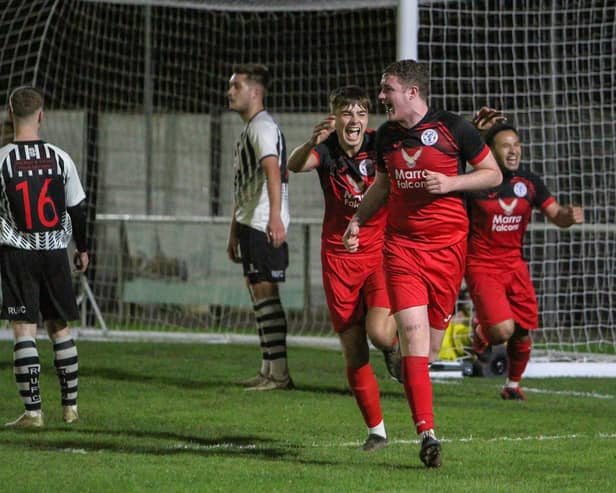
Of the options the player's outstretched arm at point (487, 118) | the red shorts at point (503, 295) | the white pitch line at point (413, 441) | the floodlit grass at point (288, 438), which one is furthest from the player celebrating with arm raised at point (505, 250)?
the white pitch line at point (413, 441)

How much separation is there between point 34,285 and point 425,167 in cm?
258

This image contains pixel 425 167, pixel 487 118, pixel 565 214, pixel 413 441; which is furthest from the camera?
pixel 565 214

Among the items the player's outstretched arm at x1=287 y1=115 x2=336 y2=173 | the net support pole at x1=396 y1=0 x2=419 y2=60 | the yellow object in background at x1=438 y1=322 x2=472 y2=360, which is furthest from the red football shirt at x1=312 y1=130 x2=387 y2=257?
the yellow object in background at x1=438 y1=322 x2=472 y2=360

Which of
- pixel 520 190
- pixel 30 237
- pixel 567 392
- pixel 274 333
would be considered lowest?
pixel 567 392

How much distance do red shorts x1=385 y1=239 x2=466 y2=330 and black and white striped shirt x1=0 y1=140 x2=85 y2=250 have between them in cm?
219

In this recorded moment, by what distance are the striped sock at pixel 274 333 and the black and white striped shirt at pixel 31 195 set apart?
8.56 ft

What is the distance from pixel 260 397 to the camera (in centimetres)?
934

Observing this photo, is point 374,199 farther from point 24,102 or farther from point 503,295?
point 503,295

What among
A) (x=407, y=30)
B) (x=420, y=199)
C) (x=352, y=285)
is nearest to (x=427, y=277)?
(x=420, y=199)

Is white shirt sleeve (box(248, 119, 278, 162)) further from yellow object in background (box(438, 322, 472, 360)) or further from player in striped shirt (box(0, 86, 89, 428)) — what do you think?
yellow object in background (box(438, 322, 472, 360))

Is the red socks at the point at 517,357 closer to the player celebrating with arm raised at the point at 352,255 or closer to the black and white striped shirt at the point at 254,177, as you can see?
the player celebrating with arm raised at the point at 352,255

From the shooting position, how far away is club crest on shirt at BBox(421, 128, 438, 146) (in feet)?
21.4

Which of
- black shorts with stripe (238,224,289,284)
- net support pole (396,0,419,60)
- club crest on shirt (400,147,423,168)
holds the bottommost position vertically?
black shorts with stripe (238,224,289,284)

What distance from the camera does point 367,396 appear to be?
22.5 ft
